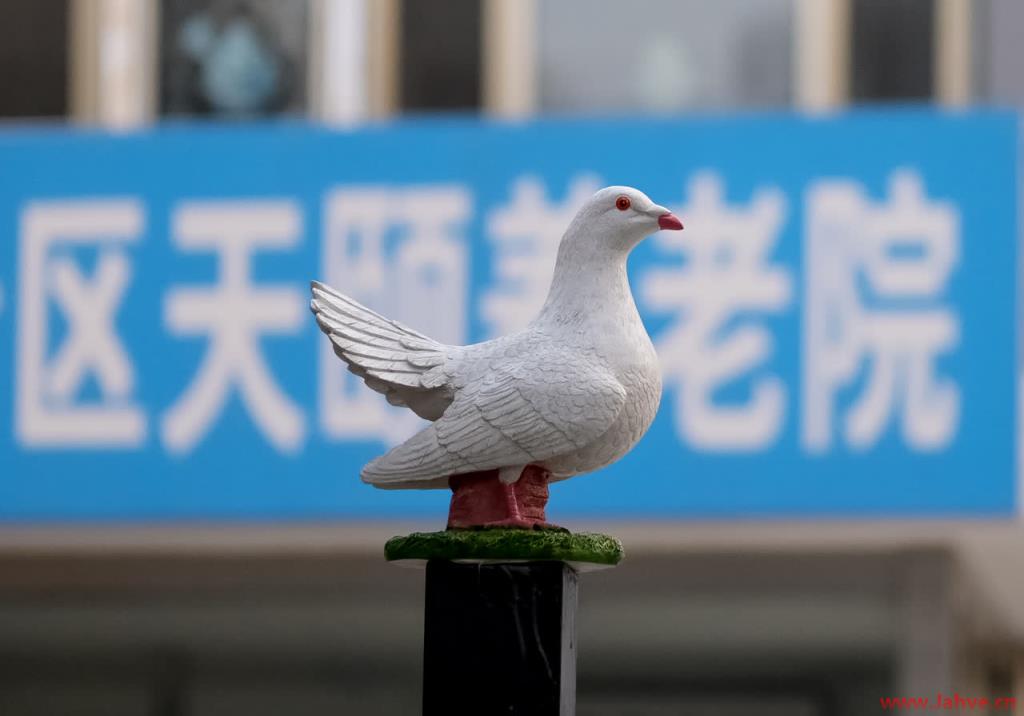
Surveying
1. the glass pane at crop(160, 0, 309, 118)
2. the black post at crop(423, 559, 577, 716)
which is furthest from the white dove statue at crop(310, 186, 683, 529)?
the glass pane at crop(160, 0, 309, 118)

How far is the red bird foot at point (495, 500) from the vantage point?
349cm

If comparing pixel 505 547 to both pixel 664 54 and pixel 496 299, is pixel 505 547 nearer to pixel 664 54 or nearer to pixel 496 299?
pixel 496 299

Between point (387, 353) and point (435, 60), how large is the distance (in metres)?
4.96

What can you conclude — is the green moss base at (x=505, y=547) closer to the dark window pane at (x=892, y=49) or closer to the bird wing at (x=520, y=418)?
the bird wing at (x=520, y=418)

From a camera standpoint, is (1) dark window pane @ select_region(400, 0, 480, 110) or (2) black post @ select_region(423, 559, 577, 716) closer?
(2) black post @ select_region(423, 559, 577, 716)

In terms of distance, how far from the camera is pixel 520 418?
3418mm

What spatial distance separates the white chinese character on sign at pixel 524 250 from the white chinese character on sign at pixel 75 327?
1.37 metres

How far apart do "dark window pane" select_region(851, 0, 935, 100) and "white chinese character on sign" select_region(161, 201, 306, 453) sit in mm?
2593

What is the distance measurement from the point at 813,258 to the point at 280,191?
6.55 feet

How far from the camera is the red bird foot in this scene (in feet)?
11.4

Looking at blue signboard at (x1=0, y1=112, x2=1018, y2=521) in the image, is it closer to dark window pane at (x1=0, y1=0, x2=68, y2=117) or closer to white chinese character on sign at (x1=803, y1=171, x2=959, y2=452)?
white chinese character on sign at (x1=803, y1=171, x2=959, y2=452)

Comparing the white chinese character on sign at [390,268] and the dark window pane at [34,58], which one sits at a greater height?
the dark window pane at [34,58]

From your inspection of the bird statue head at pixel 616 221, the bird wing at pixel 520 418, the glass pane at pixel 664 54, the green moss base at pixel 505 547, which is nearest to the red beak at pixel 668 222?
the bird statue head at pixel 616 221

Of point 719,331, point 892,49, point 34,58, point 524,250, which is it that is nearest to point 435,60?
point 524,250
